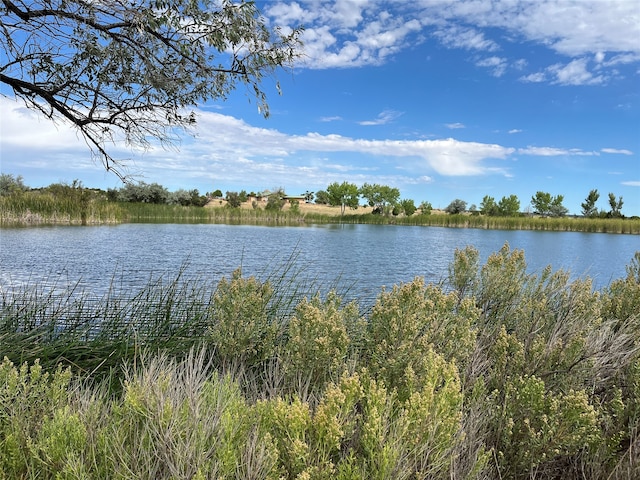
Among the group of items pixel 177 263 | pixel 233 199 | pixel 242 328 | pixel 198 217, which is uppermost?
pixel 233 199

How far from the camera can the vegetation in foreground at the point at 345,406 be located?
1.84m

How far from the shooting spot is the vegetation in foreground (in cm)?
184

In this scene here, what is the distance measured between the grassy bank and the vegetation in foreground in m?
29.9

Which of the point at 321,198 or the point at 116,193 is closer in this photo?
the point at 116,193

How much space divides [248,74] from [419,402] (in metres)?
4.03

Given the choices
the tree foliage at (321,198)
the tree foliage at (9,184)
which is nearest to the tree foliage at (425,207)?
the tree foliage at (321,198)

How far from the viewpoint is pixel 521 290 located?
5.48 m

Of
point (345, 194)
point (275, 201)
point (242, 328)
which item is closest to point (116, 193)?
point (275, 201)

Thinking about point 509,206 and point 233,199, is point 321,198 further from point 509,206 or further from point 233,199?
point 509,206

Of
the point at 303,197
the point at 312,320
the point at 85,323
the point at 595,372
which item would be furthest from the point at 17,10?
the point at 303,197

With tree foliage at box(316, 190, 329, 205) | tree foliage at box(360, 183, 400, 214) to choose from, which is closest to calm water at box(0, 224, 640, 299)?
tree foliage at box(360, 183, 400, 214)

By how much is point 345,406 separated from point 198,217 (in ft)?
153

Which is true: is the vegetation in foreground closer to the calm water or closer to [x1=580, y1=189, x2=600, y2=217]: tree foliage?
the calm water

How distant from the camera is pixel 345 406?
1.92 metres
